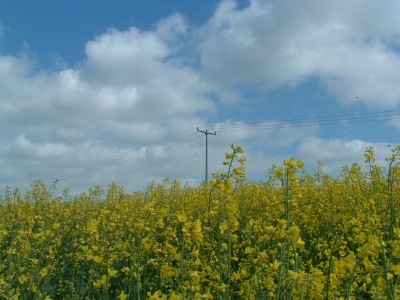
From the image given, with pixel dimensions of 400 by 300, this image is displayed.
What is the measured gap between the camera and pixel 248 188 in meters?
9.30

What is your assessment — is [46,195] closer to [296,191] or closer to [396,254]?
[296,191]

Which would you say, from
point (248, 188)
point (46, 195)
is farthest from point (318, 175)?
point (46, 195)

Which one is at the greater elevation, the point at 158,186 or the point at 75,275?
the point at 158,186

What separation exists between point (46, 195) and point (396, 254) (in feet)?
24.0

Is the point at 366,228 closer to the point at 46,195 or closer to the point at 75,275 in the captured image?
the point at 75,275

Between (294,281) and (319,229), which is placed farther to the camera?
(319,229)

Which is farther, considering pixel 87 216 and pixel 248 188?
pixel 248 188

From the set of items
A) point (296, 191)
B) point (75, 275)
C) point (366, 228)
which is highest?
point (296, 191)

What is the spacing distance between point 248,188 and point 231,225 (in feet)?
21.3

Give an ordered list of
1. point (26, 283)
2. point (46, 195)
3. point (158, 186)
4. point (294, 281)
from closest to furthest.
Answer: point (294, 281) < point (26, 283) < point (46, 195) < point (158, 186)

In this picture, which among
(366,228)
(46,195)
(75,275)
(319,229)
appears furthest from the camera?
(46,195)

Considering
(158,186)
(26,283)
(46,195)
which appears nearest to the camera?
(26,283)

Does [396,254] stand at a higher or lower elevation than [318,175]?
lower

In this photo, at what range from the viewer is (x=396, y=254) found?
221 centimetres
